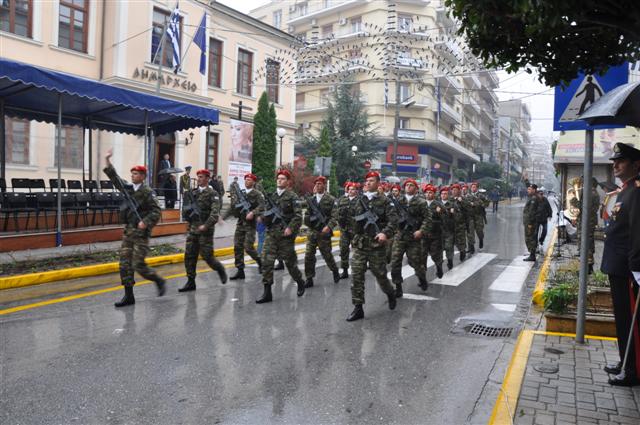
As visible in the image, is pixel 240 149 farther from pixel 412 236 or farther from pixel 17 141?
pixel 412 236

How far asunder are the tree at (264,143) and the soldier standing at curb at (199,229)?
18.0 meters

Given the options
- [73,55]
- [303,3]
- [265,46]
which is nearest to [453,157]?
[303,3]

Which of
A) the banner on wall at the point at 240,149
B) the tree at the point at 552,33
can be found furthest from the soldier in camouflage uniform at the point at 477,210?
the banner on wall at the point at 240,149

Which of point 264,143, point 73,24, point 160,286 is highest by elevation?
point 73,24

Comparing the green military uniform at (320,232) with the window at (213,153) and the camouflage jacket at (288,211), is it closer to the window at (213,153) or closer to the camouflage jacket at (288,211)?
the camouflage jacket at (288,211)

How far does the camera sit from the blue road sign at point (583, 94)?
4.80 metres

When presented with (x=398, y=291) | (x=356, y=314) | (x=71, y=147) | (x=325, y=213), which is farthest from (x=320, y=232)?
(x=71, y=147)

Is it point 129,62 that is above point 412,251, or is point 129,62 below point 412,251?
above

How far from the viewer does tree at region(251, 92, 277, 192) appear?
26000mm

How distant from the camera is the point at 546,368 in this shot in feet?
14.1

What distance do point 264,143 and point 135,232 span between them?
1973 centimetres

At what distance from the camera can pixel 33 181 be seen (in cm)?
1249

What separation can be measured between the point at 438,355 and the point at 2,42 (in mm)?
18952

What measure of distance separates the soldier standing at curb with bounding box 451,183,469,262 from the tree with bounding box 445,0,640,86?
8039 mm
